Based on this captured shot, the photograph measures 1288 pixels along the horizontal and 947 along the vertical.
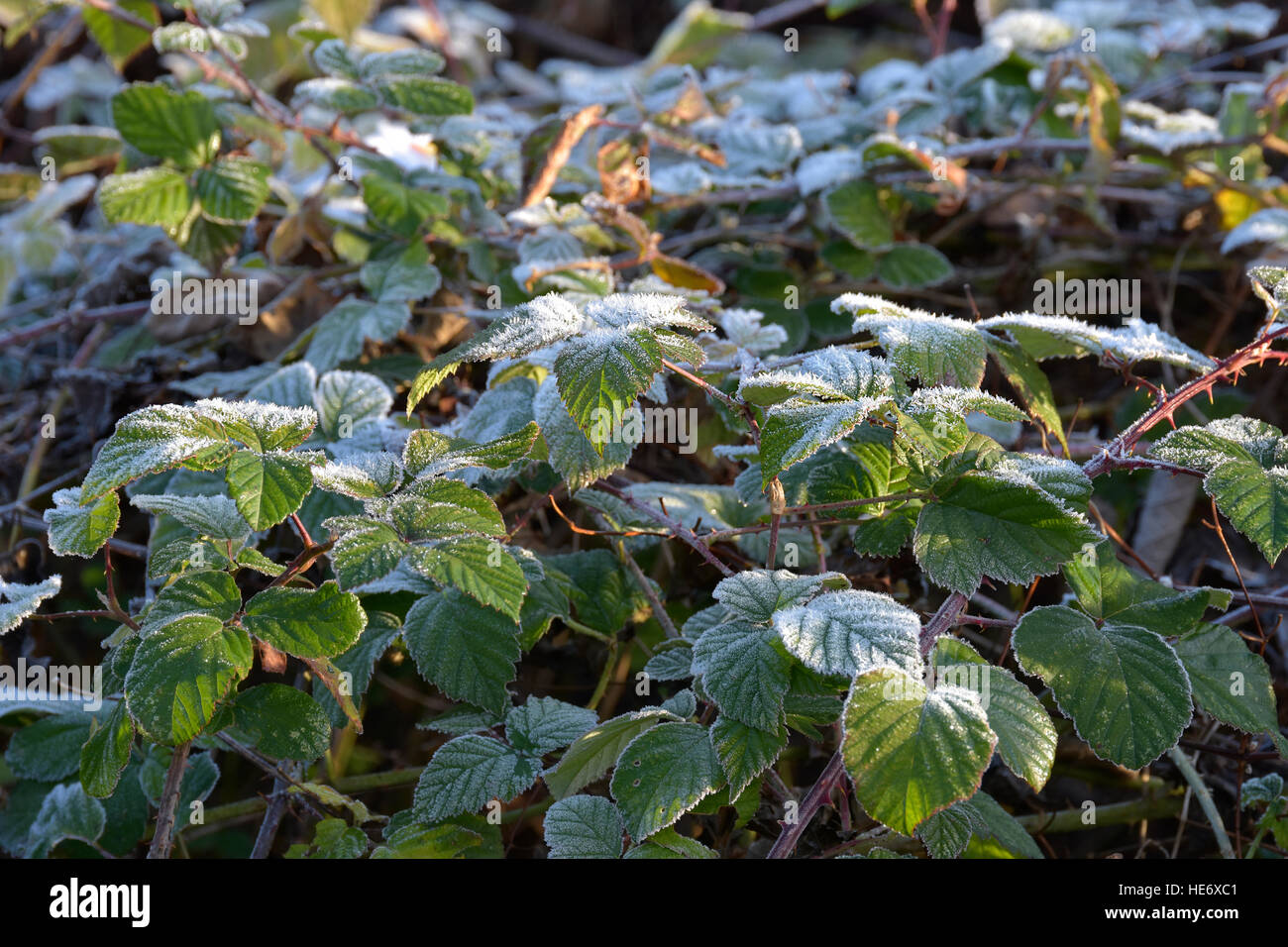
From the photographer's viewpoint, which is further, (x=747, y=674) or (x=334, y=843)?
(x=334, y=843)

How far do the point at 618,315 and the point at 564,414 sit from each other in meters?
0.14

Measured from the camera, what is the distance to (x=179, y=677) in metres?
0.91

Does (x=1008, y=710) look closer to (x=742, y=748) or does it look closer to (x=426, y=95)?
(x=742, y=748)

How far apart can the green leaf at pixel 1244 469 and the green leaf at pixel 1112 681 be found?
133 millimetres

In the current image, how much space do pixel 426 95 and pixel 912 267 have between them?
0.83m

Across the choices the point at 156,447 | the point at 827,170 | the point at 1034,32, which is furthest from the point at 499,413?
the point at 1034,32

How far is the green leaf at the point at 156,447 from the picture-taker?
90 centimetres

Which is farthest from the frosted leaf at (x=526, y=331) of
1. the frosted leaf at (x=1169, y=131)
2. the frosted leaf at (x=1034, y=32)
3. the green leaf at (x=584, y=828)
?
the frosted leaf at (x=1034, y=32)

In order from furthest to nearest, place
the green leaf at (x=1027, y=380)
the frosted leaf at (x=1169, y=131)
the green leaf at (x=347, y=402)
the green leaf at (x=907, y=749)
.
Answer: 1. the frosted leaf at (x=1169, y=131)
2. the green leaf at (x=347, y=402)
3. the green leaf at (x=1027, y=380)
4. the green leaf at (x=907, y=749)

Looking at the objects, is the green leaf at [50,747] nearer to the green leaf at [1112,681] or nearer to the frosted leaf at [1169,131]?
the green leaf at [1112,681]

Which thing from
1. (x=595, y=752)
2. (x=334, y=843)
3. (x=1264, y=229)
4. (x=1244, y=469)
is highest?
(x=1264, y=229)

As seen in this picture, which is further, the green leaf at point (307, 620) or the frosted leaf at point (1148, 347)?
the frosted leaf at point (1148, 347)

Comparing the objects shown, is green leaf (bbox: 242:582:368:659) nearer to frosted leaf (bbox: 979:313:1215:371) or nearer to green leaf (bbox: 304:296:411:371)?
green leaf (bbox: 304:296:411:371)

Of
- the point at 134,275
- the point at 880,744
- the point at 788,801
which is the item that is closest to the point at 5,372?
the point at 134,275
